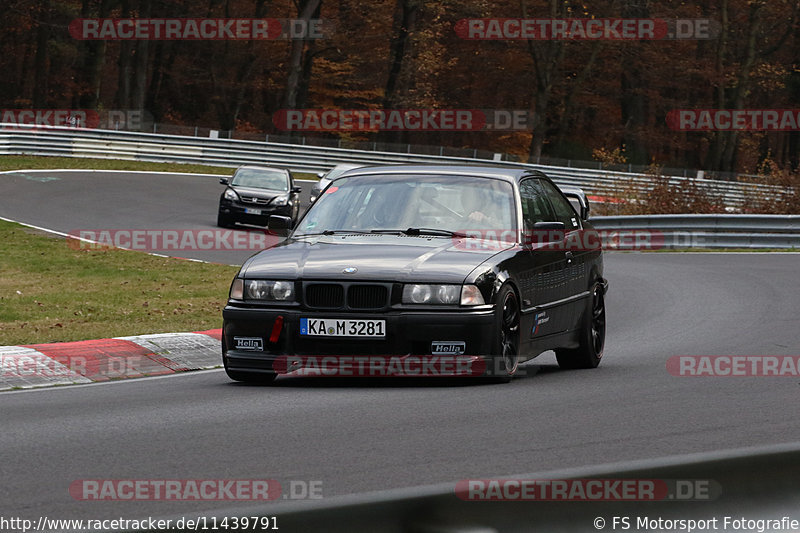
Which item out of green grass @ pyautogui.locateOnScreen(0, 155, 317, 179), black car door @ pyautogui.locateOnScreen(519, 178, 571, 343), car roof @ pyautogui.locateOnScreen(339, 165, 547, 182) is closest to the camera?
black car door @ pyautogui.locateOnScreen(519, 178, 571, 343)

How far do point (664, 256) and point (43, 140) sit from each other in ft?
91.3

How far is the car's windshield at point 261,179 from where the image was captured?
29266 millimetres

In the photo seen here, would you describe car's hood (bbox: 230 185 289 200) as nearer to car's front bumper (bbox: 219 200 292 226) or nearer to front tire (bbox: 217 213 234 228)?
car's front bumper (bbox: 219 200 292 226)

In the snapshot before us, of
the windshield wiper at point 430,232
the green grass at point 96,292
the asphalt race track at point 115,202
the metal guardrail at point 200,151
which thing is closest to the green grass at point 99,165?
the metal guardrail at point 200,151

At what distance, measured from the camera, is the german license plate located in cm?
809

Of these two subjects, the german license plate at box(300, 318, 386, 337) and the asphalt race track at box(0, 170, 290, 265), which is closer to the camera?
the german license plate at box(300, 318, 386, 337)

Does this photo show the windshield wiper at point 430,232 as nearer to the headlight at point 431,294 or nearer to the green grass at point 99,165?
the headlight at point 431,294

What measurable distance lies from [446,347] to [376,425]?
4.32 ft

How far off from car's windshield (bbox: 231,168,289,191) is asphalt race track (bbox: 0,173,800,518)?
18.3 m

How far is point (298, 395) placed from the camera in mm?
8297

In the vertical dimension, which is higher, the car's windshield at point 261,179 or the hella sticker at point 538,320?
the car's windshield at point 261,179

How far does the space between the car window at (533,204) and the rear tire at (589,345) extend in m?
0.83

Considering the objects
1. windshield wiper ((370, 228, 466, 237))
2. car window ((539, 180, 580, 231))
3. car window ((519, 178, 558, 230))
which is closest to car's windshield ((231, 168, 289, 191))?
car window ((539, 180, 580, 231))

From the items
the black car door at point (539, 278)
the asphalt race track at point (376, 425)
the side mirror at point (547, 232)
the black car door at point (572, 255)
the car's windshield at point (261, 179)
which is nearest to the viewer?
the asphalt race track at point (376, 425)
